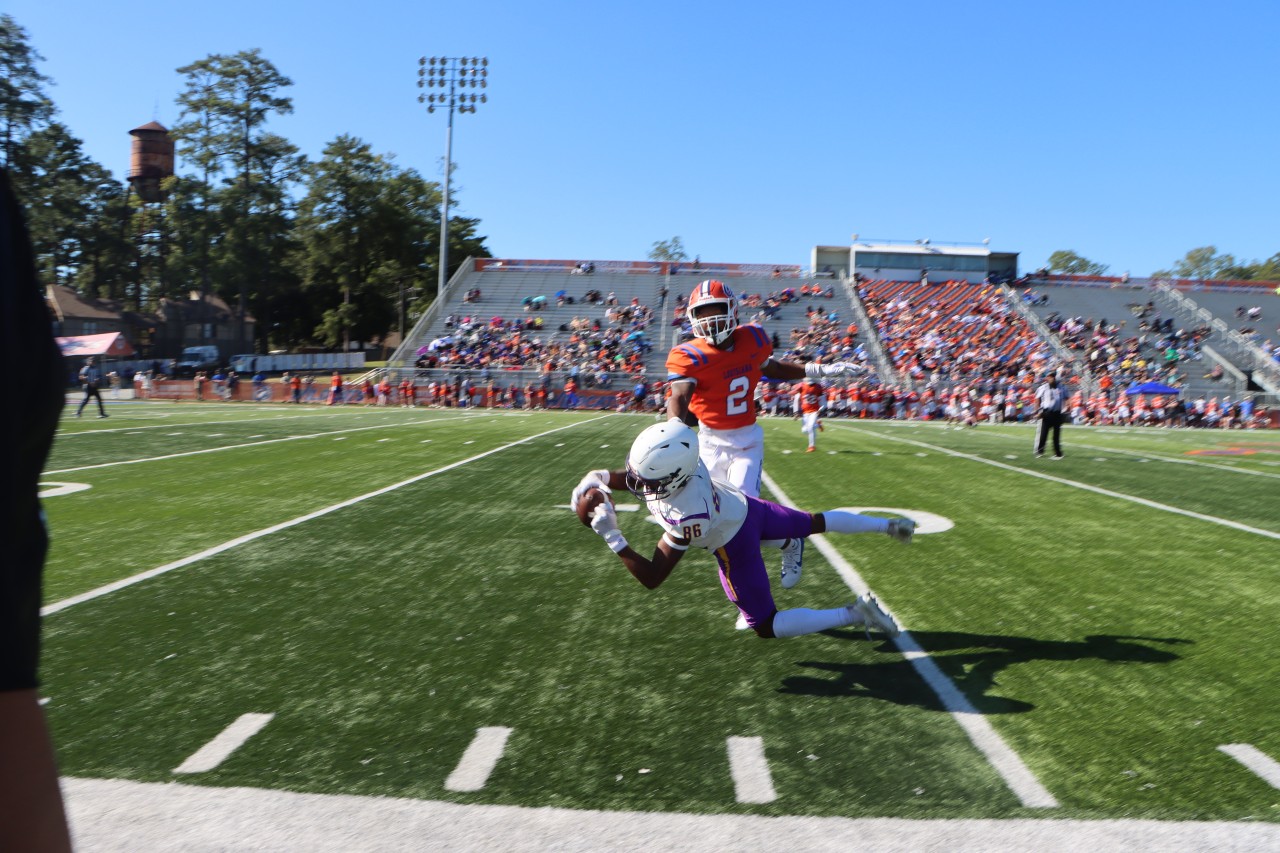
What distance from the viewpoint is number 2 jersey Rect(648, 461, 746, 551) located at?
172 inches

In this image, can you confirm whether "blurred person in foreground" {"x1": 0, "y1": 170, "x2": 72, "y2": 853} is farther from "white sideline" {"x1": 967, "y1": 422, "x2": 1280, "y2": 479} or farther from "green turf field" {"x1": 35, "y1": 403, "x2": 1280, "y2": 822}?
"white sideline" {"x1": 967, "y1": 422, "x2": 1280, "y2": 479}

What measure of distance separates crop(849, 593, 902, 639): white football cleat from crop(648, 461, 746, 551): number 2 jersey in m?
0.88

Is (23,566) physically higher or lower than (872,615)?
higher

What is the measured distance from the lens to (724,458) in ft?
19.9

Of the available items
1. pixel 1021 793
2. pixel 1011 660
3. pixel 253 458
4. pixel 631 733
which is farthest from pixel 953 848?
pixel 253 458

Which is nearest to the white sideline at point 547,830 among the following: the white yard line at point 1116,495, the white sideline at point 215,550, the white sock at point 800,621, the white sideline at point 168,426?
the white sock at point 800,621

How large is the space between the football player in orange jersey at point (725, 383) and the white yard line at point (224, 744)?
2862 mm

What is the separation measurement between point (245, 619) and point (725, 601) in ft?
9.99

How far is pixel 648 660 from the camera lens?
484cm

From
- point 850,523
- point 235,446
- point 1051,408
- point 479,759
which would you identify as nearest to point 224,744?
point 479,759

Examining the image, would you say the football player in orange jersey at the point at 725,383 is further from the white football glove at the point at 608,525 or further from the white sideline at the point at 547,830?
the white sideline at the point at 547,830

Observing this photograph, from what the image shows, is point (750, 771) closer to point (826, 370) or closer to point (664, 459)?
point (664, 459)

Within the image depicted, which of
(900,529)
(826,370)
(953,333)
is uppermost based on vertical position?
(953,333)

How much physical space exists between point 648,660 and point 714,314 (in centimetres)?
220
